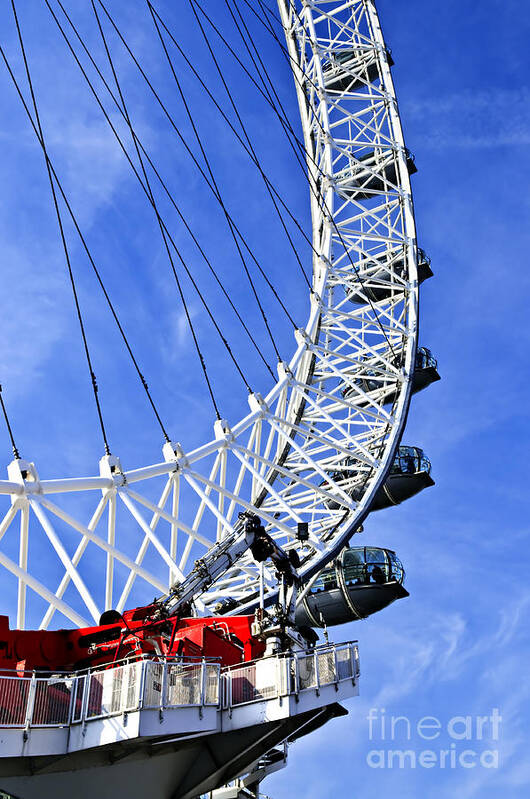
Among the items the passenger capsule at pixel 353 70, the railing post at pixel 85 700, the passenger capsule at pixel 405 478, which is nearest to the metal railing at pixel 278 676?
the railing post at pixel 85 700

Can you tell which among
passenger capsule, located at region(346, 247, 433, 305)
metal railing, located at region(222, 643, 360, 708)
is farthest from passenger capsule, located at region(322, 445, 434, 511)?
metal railing, located at region(222, 643, 360, 708)

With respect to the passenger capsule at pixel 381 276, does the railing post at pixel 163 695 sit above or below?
below

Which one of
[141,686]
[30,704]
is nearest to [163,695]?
[141,686]

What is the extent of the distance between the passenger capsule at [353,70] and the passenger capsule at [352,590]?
2731 centimetres

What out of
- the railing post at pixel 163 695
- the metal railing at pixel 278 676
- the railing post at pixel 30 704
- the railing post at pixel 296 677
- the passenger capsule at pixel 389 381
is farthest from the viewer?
the passenger capsule at pixel 389 381

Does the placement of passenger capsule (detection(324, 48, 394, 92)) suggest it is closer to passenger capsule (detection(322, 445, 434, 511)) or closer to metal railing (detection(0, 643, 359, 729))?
passenger capsule (detection(322, 445, 434, 511))

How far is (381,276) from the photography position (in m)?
51.3

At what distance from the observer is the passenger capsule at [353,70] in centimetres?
5409

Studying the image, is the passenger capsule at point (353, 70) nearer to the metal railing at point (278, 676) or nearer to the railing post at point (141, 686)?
the metal railing at point (278, 676)

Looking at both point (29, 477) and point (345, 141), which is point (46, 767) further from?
point (345, 141)

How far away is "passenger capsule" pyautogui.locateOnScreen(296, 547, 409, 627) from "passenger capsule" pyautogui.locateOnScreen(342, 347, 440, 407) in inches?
333

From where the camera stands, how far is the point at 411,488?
154ft

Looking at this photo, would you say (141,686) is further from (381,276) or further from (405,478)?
(381,276)

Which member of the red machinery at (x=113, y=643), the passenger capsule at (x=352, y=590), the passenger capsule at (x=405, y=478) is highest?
the passenger capsule at (x=405, y=478)
